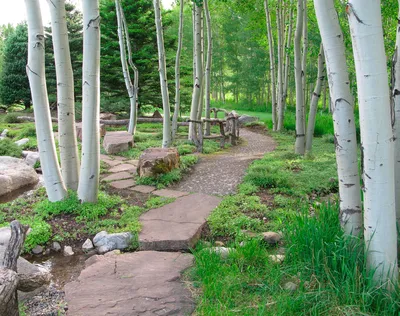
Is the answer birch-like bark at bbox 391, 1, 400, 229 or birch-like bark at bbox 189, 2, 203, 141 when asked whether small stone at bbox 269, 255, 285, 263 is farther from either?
birch-like bark at bbox 189, 2, 203, 141

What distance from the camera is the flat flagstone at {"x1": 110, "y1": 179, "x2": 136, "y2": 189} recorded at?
19.0 ft

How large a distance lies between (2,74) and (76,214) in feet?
53.6

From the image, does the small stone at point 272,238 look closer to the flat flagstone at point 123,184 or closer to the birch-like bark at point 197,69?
the flat flagstone at point 123,184

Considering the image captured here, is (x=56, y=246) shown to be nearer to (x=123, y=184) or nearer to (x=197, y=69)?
(x=123, y=184)

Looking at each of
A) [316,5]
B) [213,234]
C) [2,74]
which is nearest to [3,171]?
[213,234]

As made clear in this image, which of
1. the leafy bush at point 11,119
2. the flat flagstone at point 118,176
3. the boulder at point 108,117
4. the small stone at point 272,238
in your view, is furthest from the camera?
the leafy bush at point 11,119

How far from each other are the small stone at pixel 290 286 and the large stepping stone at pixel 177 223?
4.45 feet

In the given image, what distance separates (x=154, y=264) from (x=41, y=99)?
2551 mm

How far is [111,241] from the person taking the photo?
12.8 ft

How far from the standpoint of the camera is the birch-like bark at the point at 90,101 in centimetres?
429

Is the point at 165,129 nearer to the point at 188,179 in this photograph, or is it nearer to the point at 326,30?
the point at 188,179

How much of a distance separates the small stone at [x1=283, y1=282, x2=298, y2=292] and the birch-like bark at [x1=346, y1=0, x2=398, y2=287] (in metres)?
0.50

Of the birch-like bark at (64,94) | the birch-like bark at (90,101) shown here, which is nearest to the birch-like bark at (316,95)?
the birch-like bark at (90,101)

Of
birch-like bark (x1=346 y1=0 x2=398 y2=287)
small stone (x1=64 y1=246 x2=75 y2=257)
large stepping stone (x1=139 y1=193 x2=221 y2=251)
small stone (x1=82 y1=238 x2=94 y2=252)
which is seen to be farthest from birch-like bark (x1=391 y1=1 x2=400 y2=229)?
small stone (x1=64 y1=246 x2=75 y2=257)
